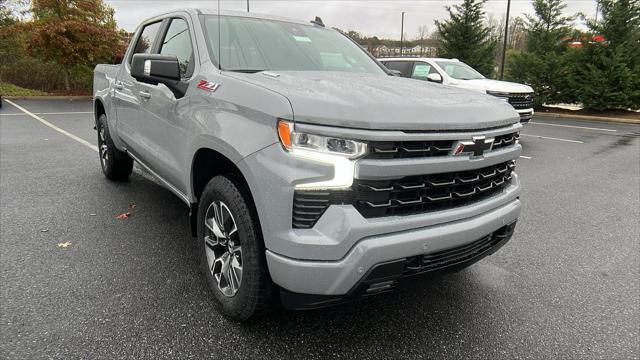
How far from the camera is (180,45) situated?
3.32 meters

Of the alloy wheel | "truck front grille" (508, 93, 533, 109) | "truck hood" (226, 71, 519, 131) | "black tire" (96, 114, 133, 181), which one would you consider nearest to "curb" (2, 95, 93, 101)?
"black tire" (96, 114, 133, 181)

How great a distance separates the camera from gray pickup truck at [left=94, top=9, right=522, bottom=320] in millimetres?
1909

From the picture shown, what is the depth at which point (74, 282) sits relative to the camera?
115 inches

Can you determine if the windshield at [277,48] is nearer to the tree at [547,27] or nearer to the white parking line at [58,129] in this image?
the white parking line at [58,129]

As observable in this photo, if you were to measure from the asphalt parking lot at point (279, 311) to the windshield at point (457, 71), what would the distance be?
6.37 metres

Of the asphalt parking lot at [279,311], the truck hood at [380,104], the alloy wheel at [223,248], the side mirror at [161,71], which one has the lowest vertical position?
the asphalt parking lot at [279,311]

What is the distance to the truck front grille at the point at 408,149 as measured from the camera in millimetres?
1926

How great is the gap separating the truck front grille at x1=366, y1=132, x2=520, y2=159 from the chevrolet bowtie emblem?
0.04 meters

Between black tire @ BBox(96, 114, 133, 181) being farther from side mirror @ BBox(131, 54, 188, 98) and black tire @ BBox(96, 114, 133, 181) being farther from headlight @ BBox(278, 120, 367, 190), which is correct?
headlight @ BBox(278, 120, 367, 190)

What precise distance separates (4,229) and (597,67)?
17.9 m

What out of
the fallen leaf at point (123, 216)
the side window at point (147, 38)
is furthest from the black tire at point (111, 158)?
the side window at point (147, 38)

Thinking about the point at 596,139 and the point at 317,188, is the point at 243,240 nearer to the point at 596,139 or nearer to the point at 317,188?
the point at 317,188

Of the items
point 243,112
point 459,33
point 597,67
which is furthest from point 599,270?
point 459,33

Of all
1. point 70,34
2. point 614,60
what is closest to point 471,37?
point 614,60
